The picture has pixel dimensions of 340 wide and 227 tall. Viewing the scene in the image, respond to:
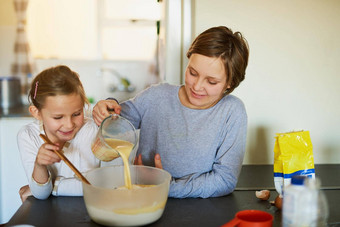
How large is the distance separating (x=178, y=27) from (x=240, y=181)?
0.79m

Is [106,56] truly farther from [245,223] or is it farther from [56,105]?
[245,223]

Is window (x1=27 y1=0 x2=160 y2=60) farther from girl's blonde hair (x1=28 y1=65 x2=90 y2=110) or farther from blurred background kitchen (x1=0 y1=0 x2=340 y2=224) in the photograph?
girl's blonde hair (x1=28 y1=65 x2=90 y2=110)

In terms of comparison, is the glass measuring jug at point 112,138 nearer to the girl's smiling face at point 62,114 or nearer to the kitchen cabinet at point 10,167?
the girl's smiling face at point 62,114

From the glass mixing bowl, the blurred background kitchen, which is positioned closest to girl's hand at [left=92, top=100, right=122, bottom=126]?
the glass mixing bowl

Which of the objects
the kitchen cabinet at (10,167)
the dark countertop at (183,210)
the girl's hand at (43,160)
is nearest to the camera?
the dark countertop at (183,210)

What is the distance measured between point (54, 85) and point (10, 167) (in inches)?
50.0

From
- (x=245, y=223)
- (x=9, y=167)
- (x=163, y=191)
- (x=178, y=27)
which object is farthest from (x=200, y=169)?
(x=9, y=167)

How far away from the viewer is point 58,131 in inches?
52.2

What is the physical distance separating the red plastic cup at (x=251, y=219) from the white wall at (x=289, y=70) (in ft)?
3.30

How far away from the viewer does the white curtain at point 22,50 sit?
11.8 ft

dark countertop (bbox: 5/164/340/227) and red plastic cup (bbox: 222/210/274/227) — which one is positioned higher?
red plastic cup (bbox: 222/210/274/227)

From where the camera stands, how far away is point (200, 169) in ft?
4.50

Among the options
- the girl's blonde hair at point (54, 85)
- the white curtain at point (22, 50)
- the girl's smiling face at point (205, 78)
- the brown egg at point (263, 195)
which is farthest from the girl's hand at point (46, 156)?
the white curtain at point (22, 50)

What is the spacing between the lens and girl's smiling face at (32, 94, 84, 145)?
1300 millimetres
